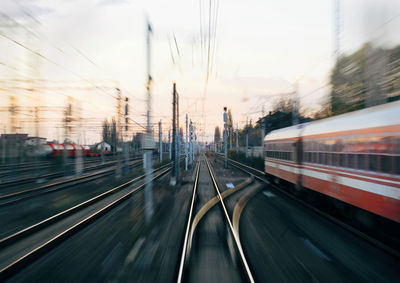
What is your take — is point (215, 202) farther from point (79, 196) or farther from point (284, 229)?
point (79, 196)

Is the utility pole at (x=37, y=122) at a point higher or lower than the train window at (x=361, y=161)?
higher

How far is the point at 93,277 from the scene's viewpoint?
197 inches

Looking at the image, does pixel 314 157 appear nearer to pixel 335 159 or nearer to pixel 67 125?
pixel 335 159

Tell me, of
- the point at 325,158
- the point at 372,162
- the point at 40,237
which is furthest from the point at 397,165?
the point at 40,237

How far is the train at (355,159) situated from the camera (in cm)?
611

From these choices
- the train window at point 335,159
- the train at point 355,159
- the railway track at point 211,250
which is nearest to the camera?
the railway track at point 211,250

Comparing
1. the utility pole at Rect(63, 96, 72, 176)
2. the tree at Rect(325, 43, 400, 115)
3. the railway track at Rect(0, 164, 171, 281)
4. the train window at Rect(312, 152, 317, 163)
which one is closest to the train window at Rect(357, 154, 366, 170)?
the train window at Rect(312, 152, 317, 163)

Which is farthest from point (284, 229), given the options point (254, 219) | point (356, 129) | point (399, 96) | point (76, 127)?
point (76, 127)

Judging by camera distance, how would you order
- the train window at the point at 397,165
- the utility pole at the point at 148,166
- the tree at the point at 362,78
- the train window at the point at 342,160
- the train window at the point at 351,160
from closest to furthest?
1. the train window at the point at 397,165
2. the train window at the point at 351,160
3. the train window at the point at 342,160
4. the utility pole at the point at 148,166
5. the tree at the point at 362,78

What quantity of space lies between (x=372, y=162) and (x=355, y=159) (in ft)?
2.66

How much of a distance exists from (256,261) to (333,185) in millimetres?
4761

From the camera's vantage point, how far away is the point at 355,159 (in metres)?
7.66

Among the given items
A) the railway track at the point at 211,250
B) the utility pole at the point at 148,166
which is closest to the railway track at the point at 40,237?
the utility pole at the point at 148,166

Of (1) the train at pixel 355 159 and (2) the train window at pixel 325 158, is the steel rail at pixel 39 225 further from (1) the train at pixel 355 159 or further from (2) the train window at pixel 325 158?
(2) the train window at pixel 325 158
